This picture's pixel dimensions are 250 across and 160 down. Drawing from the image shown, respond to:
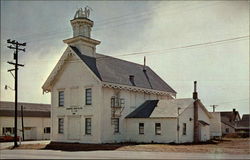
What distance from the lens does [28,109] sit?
6031 centimetres

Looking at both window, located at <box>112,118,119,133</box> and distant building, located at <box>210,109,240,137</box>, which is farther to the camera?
distant building, located at <box>210,109,240,137</box>

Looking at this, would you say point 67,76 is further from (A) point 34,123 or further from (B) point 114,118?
(A) point 34,123

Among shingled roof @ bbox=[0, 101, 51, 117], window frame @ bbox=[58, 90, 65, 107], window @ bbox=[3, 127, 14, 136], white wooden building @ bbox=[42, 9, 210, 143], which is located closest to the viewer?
white wooden building @ bbox=[42, 9, 210, 143]

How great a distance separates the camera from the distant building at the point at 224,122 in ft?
195

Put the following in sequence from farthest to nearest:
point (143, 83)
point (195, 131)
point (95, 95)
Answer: point (143, 83) < point (195, 131) < point (95, 95)

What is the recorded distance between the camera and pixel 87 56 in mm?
40844

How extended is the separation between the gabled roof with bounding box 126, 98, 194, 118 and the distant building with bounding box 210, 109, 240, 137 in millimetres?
20427

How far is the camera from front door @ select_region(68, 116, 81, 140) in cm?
3919

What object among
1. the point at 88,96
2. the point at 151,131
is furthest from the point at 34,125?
the point at 151,131

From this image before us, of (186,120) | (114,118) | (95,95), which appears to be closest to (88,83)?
(95,95)

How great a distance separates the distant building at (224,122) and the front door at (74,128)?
2765 cm

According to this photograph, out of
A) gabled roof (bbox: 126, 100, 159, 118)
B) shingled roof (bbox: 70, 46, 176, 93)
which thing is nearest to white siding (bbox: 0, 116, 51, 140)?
shingled roof (bbox: 70, 46, 176, 93)

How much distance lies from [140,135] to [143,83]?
8.10m

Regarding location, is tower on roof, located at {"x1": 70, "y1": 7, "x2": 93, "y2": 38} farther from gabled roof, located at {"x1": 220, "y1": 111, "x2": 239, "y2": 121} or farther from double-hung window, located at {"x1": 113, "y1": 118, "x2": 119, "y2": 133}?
gabled roof, located at {"x1": 220, "y1": 111, "x2": 239, "y2": 121}
